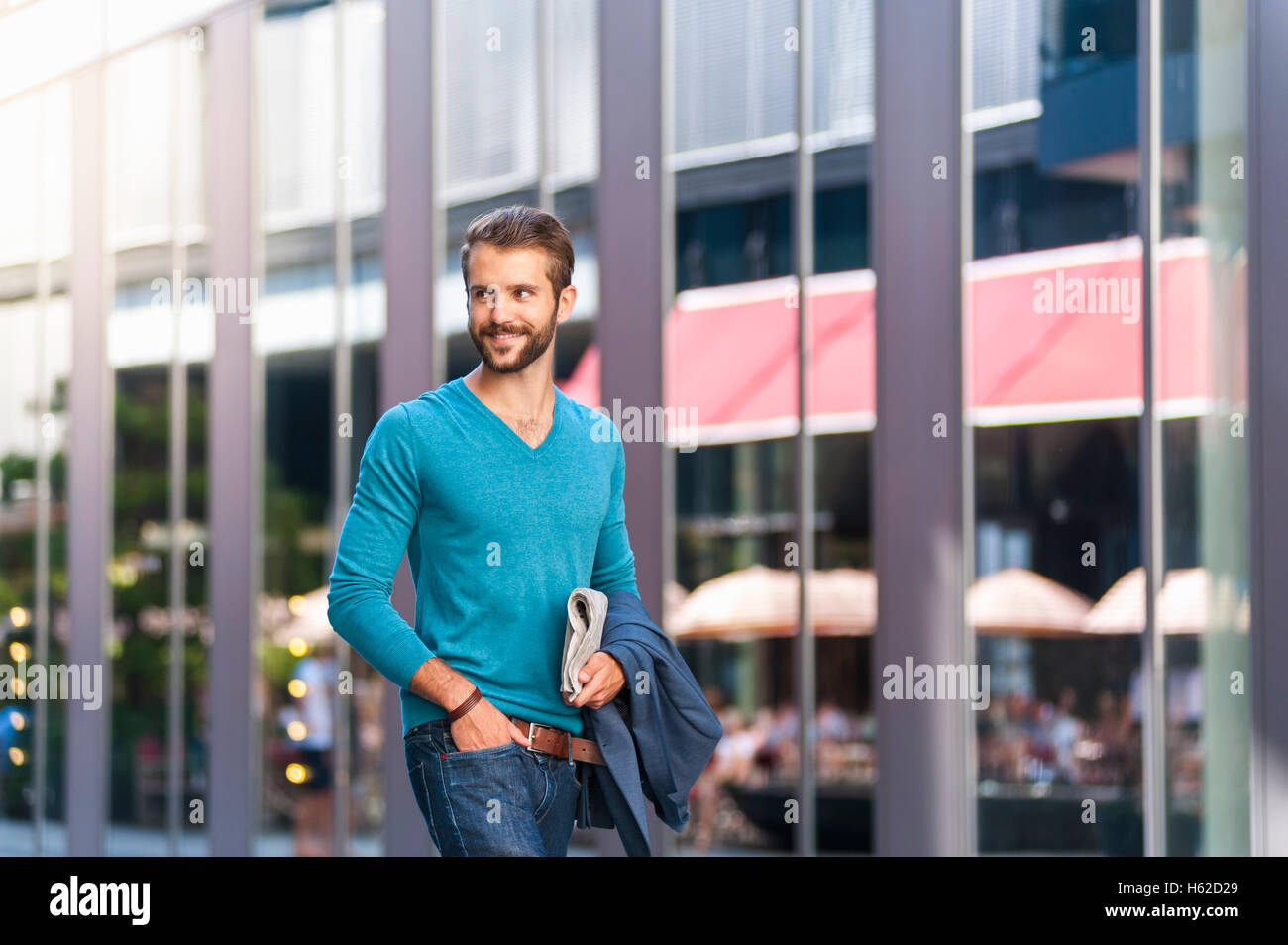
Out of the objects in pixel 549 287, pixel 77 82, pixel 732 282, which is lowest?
pixel 549 287

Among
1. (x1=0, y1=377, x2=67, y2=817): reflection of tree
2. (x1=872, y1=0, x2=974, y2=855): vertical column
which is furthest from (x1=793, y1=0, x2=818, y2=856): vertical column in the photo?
(x1=0, y1=377, x2=67, y2=817): reflection of tree

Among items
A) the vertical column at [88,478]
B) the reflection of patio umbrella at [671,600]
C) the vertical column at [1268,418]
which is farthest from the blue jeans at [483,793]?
the vertical column at [88,478]

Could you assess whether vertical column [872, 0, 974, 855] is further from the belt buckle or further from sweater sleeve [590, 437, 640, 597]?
the belt buckle

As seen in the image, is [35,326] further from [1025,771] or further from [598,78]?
[1025,771]

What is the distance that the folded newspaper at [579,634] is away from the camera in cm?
286

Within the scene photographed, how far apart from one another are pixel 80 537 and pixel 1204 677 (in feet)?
23.1

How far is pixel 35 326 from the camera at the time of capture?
945cm

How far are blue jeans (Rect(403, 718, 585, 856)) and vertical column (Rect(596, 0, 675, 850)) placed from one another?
13.1ft

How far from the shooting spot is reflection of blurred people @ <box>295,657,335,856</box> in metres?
8.16

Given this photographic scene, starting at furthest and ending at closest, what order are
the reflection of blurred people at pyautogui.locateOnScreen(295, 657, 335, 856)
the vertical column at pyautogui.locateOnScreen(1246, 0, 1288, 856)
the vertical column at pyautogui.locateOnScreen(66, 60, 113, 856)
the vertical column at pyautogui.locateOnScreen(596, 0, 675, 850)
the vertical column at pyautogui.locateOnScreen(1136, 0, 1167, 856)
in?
the vertical column at pyautogui.locateOnScreen(66, 60, 113, 856)
the reflection of blurred people at pyautogui.locateOnScreen(295, 657, 335, 856)
the vertical column at pyautogui.locateOnScreen(596, 0, 675, 850)
the vertical column at pyautogui.locateOnScreen(1136, 0, 1167, 856)
the vertical column at pyautogui.locateOnScreen(1246, 0, 1288, 856)

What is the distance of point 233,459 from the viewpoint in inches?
335

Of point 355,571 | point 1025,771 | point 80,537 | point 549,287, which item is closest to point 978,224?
point 1025,771

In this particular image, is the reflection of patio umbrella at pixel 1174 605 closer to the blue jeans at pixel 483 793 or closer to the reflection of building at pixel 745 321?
the reflection of building at pixel 745 321

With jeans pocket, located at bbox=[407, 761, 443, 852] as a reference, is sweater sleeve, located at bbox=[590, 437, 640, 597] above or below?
above
